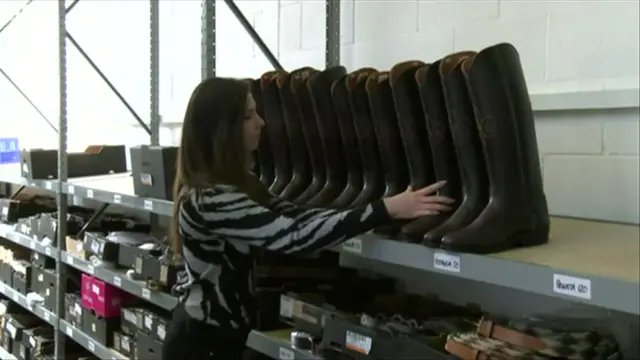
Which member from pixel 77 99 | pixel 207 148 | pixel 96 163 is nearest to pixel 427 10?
pixel 207 148

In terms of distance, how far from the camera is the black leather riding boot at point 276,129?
2025 mm

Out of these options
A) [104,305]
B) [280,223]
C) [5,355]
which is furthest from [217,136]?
[5,355]

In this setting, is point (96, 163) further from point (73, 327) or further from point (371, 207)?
point (371, 207)

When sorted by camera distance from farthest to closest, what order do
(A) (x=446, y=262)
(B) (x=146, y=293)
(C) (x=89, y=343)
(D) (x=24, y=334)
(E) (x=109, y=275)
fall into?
(D) (x=24, y=334)
(C) (x=89, y=343)
(E) (x=109, y=275)
(B) (x=146, y=293)
(A) (x=446, y=262)

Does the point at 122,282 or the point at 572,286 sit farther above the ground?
the point at 572,286

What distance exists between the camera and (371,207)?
1521mm

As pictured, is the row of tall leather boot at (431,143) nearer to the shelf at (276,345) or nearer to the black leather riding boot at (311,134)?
the black leather riding boot at (311,134)

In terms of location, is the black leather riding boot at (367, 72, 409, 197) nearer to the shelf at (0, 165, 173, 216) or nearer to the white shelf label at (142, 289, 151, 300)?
the shelf at (0, 165, 173, 216)

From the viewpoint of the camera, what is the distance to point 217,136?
185cm

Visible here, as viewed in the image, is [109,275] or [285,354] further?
[109,275]

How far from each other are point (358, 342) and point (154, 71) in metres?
2.23

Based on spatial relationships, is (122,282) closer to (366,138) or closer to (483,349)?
(366,138)

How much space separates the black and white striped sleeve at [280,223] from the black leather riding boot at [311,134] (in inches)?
7.3

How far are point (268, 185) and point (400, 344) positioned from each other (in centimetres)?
70
